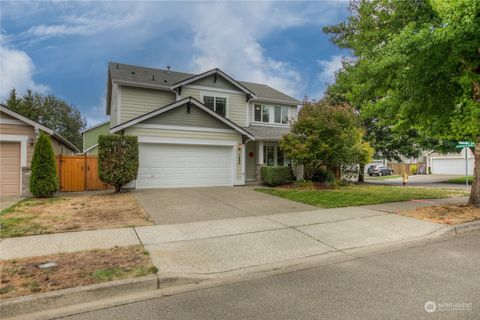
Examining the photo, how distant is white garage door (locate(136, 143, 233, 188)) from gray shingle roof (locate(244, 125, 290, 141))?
2.50 metres

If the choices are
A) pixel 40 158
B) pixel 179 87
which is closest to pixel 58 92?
pixel 179 87

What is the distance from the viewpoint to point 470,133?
9.04 metres

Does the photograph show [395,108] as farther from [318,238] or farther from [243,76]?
[243,76]

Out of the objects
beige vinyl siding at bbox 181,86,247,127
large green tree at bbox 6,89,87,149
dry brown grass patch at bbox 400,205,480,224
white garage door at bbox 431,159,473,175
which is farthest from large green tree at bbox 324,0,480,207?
large green tree at bbox 6,89,87,149

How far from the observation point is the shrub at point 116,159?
12.7 meters

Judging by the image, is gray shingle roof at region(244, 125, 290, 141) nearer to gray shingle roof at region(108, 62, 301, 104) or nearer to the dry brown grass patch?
gray shingle roof at region(108, 62, 301, 104)

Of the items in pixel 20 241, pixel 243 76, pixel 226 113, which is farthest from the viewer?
pixel 243 76

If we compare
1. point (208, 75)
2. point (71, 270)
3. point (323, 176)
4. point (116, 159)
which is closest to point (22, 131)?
point (116, 159)

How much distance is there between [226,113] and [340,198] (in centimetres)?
972

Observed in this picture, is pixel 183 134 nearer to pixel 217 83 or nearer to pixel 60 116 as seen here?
pixel 217 83

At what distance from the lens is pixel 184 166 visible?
15562 mm

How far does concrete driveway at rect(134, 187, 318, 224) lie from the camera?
8530 mm

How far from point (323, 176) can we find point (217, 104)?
8060 millimetres

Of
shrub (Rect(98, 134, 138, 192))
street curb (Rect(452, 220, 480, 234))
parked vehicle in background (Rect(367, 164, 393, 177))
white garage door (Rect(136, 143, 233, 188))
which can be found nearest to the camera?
street curb (Rect(452, 220, 480, 234))
